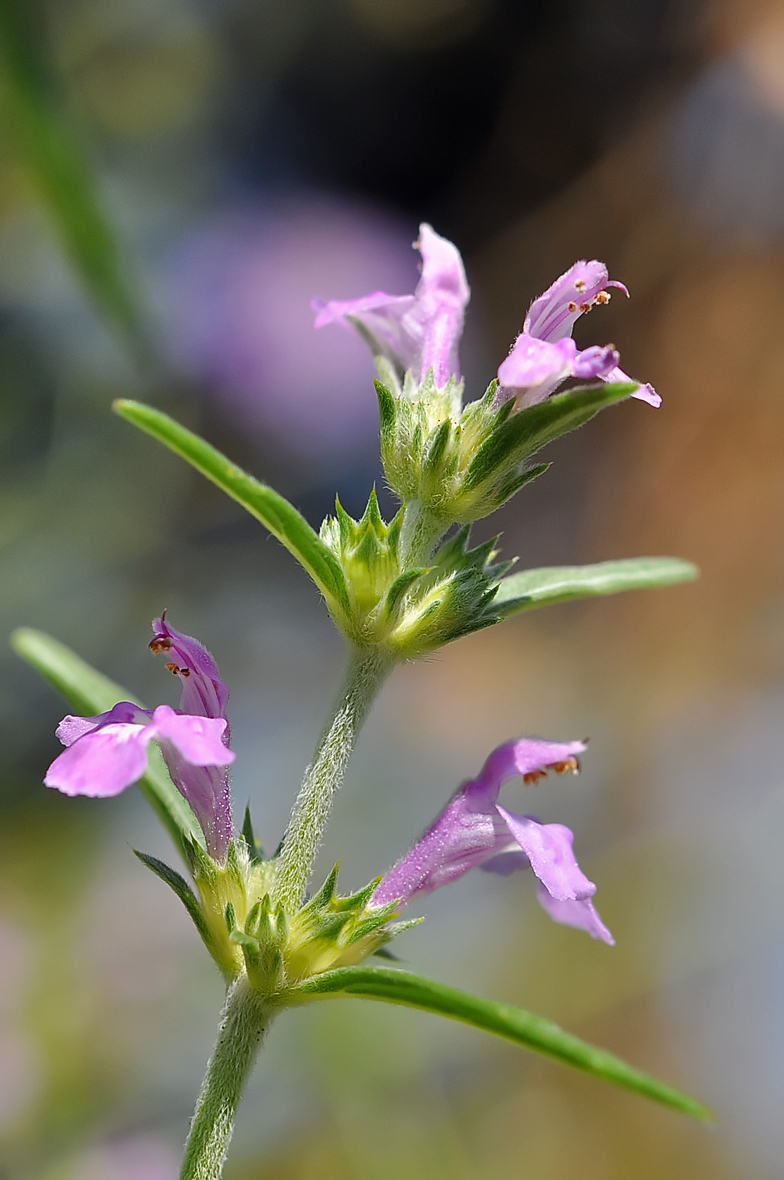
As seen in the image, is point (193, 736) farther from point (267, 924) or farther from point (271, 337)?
point (271, 337)

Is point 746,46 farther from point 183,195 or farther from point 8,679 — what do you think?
point 8,679

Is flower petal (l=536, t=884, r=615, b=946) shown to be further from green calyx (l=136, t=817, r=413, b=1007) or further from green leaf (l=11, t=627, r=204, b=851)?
green leaf (l=11, t=627, r=204, b=851)

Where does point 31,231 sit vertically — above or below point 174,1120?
above

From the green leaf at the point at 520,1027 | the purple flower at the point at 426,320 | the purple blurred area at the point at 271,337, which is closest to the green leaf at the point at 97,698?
the green leaf at the point at 520,1027

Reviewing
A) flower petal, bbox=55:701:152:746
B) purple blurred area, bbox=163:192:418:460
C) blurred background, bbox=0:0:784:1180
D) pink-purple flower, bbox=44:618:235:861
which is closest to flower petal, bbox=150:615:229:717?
pink-purple flower, bbox=44:618:235:861

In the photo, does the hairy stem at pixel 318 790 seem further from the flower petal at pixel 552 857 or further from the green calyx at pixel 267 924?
the flower petal at pixel 552 857

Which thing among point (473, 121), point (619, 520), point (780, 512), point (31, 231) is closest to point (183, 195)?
point (31, 231)
